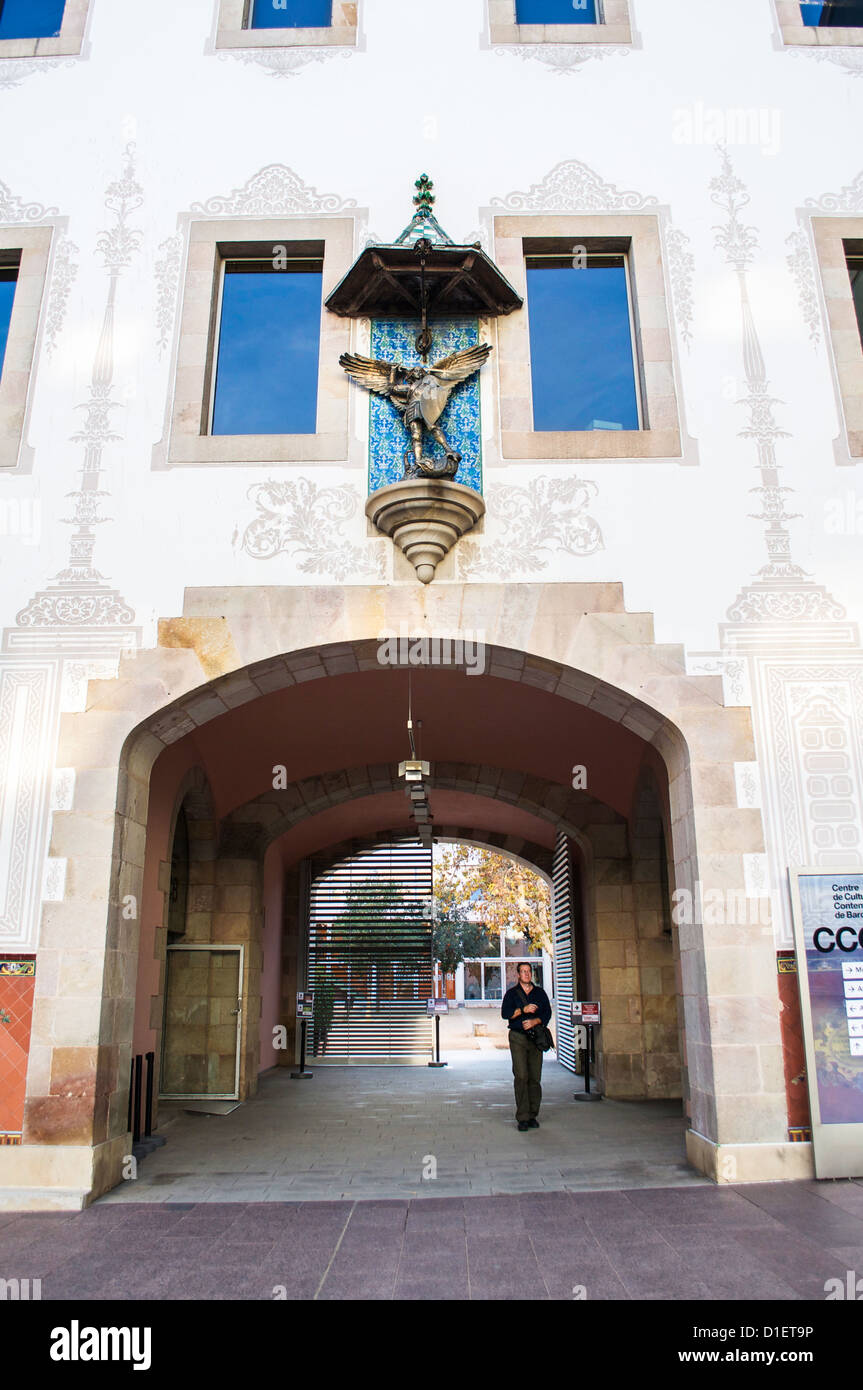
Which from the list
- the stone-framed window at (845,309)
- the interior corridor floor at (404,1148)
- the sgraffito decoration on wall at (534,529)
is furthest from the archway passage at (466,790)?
the stone-framed window at (845,309)

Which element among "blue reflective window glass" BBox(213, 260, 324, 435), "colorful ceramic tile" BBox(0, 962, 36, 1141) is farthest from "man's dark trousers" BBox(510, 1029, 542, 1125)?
"blue reflective window glass" BBox(213, 260, 324, 435)

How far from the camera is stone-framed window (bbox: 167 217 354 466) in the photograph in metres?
6.60

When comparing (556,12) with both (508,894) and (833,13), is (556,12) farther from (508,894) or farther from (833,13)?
(508,894)

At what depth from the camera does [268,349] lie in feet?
23.3

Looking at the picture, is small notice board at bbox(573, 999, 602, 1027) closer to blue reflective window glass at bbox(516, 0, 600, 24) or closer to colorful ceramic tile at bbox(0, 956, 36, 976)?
colorful ceramic tile at bbox(0, 956, 36, 976)

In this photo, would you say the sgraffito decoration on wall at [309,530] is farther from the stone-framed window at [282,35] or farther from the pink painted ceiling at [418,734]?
the stone-framed window at [282,35]

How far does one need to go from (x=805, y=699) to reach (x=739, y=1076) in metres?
2.35

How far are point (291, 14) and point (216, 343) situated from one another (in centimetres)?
324

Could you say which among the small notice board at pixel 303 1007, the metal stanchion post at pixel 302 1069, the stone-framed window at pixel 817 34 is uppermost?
the stone-framed window at pixel 817 34

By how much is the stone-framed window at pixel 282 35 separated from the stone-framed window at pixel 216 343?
1752 mm

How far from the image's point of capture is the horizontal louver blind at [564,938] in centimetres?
1172

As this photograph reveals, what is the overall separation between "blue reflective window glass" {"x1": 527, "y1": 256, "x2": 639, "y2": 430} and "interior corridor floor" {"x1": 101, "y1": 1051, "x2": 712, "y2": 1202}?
4.96m

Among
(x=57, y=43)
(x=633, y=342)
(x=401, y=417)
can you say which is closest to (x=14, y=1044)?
(x=401, y=417)

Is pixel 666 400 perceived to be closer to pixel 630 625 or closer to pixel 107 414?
pixel 630 625
